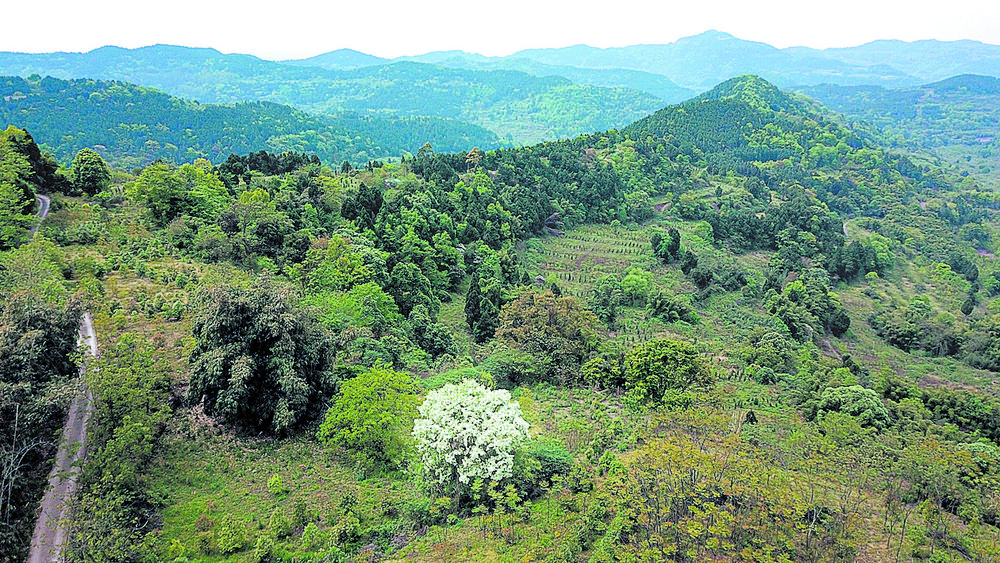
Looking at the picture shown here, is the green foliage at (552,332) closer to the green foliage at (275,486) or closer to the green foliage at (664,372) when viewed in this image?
the green foliage at (664,372)

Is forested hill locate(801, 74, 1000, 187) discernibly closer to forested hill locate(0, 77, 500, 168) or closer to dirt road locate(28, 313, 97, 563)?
forested hill locate(0, 77, 500, 168)

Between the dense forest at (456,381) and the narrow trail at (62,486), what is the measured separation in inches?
16.8

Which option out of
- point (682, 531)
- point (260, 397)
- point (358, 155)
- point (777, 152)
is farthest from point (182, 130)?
point (682, 531)

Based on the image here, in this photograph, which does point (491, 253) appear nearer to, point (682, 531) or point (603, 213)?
point (603, 213)

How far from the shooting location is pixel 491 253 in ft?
157

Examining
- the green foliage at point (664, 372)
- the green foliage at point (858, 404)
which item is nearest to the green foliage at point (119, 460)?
the green foliage at point (664, 372)

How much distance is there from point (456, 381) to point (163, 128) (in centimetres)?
14202

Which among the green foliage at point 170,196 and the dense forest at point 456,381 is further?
the green foliage at point 170,196

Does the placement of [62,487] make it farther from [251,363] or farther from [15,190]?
[15,190]

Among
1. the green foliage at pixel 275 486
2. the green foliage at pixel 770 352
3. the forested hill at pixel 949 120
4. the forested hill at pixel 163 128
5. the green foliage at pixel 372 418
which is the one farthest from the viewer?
the forested hill at pixel 949 120

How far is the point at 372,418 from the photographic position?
19.8 meters

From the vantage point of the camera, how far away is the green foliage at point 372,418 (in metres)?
19.8

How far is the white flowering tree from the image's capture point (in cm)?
1712

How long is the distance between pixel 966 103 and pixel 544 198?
19040cm
